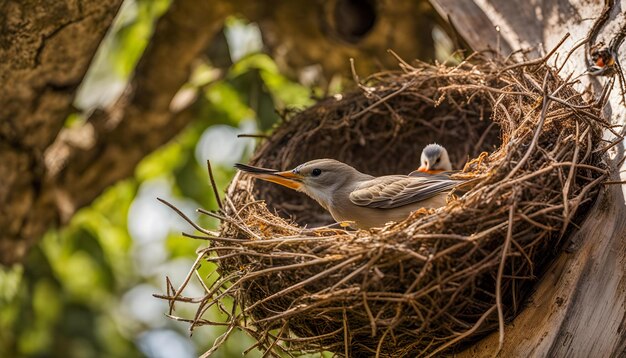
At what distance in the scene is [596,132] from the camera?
3688mm

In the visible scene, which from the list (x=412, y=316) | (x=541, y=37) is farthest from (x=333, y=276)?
(x=541, y=37)

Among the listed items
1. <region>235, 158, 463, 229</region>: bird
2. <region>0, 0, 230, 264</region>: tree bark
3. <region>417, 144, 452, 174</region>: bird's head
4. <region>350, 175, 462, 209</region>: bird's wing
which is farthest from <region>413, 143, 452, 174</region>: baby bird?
<region>0, 0, 230, 264</region>: tree bark

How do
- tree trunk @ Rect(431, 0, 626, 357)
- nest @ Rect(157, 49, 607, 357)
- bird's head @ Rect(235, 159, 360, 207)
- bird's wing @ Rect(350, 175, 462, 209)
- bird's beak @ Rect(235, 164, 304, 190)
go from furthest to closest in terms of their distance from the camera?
1. bird's head @ Rect(235, 159, 360, 207)
2. bird's beak @ Rect(235, 164, 304, 190)
3. bird's wing @ Rect(350, 175, 462, 209)
4. tree trunk @ Rect(431, 0, 626, 357)
5. nest @ Rect(157, 49, 607, 357)

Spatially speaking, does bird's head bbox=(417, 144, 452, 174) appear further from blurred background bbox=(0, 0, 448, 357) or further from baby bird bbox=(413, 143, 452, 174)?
blurred background bbox=(0, 0, 448, 357)

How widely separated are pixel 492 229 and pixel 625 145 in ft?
2.78

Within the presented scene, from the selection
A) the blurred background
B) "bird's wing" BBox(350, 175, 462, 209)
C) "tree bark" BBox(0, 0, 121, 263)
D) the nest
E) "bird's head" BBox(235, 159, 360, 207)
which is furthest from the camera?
the blurred background

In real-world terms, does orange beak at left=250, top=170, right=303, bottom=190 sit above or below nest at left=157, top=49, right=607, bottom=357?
above

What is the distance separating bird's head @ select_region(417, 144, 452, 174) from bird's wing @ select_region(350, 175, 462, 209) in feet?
0.96

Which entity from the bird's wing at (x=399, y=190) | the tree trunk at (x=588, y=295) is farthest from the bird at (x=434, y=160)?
the tree trunk at (x=588, y=295)

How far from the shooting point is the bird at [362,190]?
14.0 ft

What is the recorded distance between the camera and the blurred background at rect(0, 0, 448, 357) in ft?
20.6

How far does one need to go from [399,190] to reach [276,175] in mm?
669

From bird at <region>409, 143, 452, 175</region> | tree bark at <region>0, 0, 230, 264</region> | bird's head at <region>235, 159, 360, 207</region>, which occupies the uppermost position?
tree bark at <region>0, 0, 230, 264</region>

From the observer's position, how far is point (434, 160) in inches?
187
